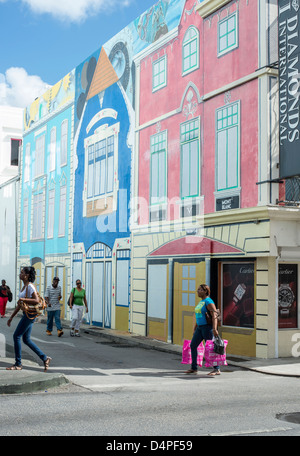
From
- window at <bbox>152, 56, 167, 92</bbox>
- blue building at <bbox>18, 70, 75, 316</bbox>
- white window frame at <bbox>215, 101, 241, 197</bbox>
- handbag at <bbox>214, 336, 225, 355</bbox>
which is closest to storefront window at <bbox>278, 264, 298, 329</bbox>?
white window frame at <bbox>215, 101, 241, 197</bbox>

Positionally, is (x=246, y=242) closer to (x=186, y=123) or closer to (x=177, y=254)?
(x=177, y=254)

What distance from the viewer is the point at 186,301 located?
635 inches

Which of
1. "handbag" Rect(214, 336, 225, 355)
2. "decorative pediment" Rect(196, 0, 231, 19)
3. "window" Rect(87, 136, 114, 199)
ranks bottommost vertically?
"handbag" Rect(214, 336, 225, 355)

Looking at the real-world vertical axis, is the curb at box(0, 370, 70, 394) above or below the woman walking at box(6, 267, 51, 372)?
below

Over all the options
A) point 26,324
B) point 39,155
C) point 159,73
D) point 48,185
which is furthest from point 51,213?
point 26,324

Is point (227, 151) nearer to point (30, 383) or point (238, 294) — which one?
point (238, 294)

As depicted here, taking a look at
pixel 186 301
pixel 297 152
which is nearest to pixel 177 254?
pixel 186 301

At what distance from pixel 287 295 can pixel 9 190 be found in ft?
74.6

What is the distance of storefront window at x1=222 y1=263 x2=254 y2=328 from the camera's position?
14.1 meters

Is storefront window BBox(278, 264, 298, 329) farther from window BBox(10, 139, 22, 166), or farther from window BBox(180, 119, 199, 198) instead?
window BBox(10, 139, 22, 166)

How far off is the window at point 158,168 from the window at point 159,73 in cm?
150

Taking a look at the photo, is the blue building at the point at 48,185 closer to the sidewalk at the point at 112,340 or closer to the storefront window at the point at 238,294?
the sidewalk at the point at 112,340

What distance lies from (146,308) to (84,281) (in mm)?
5332

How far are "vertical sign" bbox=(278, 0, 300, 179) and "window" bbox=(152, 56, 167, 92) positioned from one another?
5.03 m
